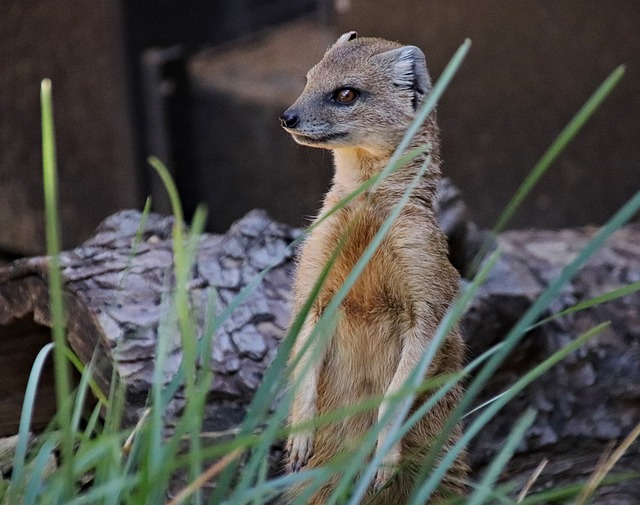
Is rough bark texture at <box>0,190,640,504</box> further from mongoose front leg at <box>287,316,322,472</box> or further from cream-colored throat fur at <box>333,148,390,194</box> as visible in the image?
cream-colored throat fur at <box>333,148,390,194</box>

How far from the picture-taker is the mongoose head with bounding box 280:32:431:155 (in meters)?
2.30

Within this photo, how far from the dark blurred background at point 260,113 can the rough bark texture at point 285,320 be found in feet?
4.93

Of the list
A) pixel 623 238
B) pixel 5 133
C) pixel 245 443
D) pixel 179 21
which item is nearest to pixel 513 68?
pixel 623 238

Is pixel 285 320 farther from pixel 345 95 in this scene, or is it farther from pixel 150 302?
pixel 345 95

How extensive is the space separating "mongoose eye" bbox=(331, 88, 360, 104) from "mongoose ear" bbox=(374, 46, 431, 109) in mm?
102

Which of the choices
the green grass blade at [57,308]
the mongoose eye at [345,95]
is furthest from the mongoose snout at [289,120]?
the green grass blade at [57,308]

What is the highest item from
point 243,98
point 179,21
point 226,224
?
point 179,21

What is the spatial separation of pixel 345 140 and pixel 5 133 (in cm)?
300

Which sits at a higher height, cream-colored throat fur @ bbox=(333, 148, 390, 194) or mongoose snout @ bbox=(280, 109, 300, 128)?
mongoose snout @ bbox=(280, 109, 300, 128)

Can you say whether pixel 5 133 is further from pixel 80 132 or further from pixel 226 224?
pixel 226 224

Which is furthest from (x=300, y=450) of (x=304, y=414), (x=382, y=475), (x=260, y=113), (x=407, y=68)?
(x=260, y=113)

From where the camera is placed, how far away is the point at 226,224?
5613 millimetres

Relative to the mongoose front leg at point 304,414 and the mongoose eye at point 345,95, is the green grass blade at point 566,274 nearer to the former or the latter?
the mongoose front leg at point 304,414

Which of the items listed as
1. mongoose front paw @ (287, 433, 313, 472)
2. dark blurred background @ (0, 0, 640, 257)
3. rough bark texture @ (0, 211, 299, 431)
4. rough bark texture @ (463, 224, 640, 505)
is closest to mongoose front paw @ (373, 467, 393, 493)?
mongoose front paw @ (287, 433, 313, 472)
